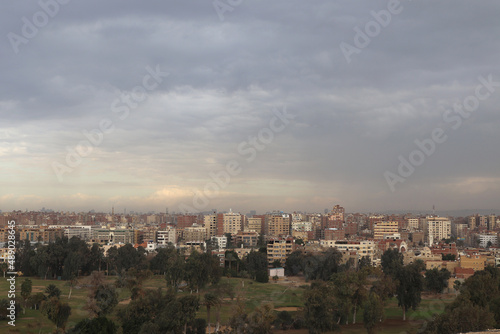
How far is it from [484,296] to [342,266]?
26.0 meters

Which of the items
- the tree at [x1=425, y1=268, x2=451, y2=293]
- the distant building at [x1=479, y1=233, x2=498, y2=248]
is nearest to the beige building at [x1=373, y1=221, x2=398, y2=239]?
the distant building at [x1=479, y1=233, x2=498, y2=248]

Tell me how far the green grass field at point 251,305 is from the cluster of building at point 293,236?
14.6 m

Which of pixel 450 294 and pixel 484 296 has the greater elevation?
pixel 484 296

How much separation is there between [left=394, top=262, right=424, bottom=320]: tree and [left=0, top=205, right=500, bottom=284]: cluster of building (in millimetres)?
20844

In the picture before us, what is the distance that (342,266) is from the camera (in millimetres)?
56125

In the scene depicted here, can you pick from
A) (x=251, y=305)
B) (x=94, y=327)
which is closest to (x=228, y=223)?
(x=251, y=305)

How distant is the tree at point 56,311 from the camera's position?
28.1 meters

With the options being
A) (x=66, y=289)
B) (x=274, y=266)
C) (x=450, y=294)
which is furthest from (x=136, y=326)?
(x=274, y=266)

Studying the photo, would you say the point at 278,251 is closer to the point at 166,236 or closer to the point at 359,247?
the point at 359,247

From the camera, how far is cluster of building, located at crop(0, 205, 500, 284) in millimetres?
71500

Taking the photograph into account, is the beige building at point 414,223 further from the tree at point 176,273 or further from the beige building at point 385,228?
the tree at point 176,273

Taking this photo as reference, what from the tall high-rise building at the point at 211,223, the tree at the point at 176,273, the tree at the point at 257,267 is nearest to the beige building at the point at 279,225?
the tall high-rise building at the point at 211,223

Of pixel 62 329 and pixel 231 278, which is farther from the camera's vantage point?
pixel 231 278

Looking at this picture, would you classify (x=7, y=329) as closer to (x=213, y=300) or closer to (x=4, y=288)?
(x=213, y=300)
